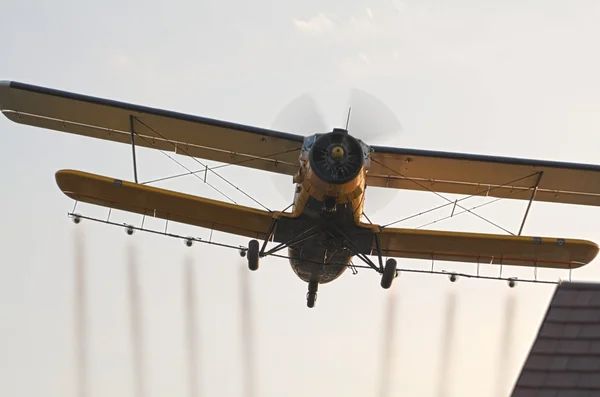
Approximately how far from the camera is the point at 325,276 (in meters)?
23.5

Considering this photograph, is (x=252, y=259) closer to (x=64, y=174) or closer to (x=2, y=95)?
(x=64, y=174)

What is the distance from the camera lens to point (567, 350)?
22.5m

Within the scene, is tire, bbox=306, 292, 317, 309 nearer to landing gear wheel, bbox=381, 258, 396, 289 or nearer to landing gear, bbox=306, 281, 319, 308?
landing gear, bbox=306, 281, 319, 308

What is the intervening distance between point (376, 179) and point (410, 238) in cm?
333

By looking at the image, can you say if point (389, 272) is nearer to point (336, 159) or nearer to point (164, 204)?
point (336, 159)

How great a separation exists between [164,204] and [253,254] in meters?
2.44

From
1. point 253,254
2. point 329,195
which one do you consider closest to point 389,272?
point 329,195

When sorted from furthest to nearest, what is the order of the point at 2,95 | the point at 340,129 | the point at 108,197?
the point at 2,95 < the point at 108,197 < the point at 340,129

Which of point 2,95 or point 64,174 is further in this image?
point 2,95

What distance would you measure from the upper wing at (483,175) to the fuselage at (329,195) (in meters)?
2.93

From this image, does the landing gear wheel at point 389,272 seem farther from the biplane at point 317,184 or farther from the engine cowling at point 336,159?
the engine cowling at point 336,159

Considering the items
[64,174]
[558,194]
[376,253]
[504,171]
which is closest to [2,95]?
[64,174]

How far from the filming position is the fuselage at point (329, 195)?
69.1ft

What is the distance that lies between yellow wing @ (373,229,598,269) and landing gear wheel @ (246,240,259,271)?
272cm
